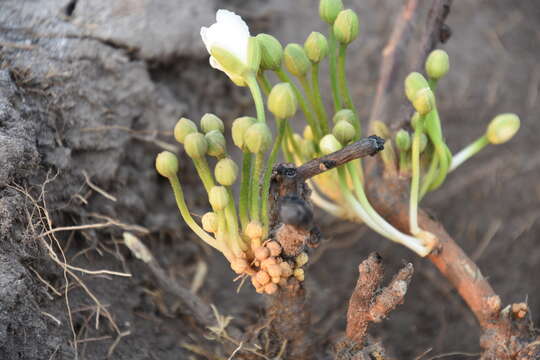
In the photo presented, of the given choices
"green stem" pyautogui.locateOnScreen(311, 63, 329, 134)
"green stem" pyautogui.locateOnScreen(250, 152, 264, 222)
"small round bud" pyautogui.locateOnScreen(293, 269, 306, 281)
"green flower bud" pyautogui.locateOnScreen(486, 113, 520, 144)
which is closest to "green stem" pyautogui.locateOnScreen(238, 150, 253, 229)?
"green stem" pyautogui.locateOnScreen(250, 152, 264, 222)

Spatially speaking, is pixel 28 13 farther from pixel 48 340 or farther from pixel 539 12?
pixel 539 12

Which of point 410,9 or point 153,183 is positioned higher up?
point 410,9

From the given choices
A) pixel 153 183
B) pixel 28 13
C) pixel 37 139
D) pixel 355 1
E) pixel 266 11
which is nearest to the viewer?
pixel 37 139

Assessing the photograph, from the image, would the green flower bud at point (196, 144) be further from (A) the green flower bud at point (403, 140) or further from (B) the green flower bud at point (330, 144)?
(A) the green flower bud at point (403, 140)

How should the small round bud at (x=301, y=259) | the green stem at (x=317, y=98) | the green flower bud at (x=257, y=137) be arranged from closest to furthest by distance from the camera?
the green flower bud at (x=257, y=137)
the small round bud at (x=301, y=259)
the green stem at (x=317, y=98)

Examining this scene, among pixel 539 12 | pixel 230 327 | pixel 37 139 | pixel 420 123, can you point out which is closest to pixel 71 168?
pixel 37 139

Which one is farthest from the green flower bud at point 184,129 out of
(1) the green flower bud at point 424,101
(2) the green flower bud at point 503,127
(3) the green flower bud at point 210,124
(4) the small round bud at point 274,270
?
(2) the green flower bud at point 503,127
